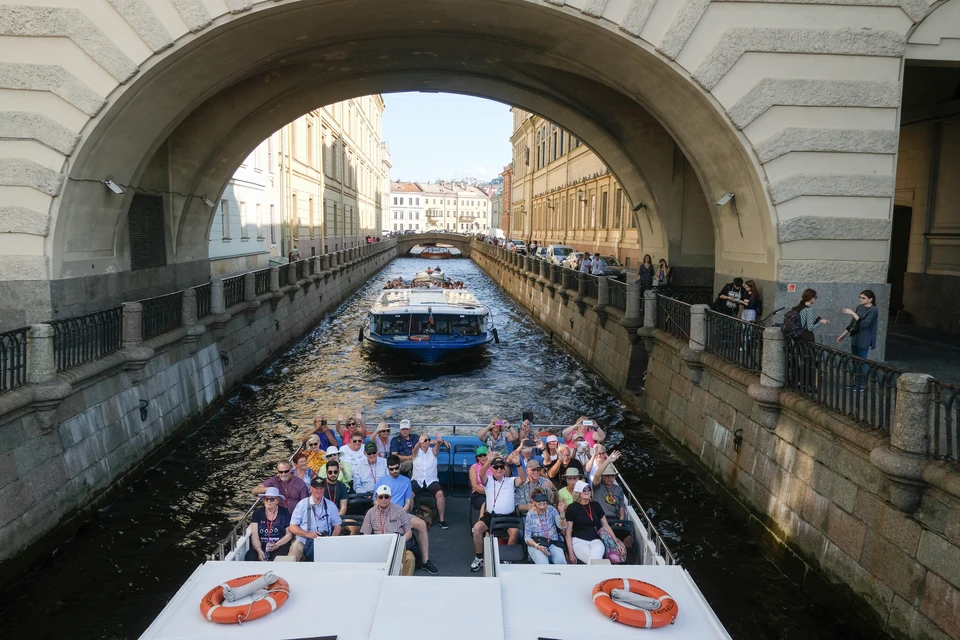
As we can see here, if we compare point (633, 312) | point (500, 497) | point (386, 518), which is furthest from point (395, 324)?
point (386, 518)

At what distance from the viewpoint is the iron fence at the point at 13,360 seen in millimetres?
9586

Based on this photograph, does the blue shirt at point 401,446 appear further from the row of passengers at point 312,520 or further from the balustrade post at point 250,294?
the balustrade post at point 250,294

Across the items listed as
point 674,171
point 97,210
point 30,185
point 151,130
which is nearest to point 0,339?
point 30,185

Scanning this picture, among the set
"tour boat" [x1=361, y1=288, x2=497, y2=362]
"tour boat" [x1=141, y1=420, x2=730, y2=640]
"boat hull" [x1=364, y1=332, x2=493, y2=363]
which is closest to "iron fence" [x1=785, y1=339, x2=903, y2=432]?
"tour boat" [x1=141, y1=420, x2=730, y2=640]

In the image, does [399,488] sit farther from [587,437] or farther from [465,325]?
[465,325]

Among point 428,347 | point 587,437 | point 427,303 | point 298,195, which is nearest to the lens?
point 587,437

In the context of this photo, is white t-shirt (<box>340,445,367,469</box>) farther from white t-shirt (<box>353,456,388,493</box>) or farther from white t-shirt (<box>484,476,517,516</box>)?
white t-shirt (<box>484,476,517,516</box>)

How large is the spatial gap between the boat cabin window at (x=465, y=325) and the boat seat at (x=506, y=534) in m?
15.6

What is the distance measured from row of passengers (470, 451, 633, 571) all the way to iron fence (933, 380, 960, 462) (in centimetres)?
331

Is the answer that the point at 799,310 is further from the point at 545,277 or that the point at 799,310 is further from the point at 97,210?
the point at 545,277

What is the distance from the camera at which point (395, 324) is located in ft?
79.4

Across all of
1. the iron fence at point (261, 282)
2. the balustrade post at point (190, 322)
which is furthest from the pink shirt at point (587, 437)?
the iron fence at point (261, 282)

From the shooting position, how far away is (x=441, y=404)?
770 inches

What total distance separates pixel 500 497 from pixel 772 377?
14.4 feet
